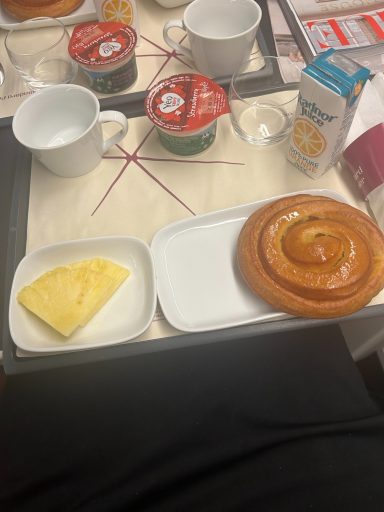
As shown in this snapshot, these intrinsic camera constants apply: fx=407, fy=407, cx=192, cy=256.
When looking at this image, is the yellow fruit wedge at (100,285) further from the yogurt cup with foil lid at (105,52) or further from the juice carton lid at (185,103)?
the yogurt cup with foil lid at (105,52)

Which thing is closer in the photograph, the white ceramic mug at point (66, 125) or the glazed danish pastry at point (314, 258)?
the glazed danish pastry at point (314, 258)

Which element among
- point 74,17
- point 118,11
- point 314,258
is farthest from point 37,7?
point 314,258

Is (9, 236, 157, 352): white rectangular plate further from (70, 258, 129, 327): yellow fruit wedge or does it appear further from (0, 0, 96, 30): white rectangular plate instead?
(0, 0, 96, 30): white rectangular plate

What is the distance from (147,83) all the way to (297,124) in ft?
1.15

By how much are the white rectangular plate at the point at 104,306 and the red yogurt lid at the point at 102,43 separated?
345mm

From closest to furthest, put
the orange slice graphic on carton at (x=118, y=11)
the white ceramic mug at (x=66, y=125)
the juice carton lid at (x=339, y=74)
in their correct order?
1. the juice carton lid at (x=339, y=74)
2. the white ceramic mug at (x=66, y=125)
3. the orange slice graphic on carton at (x=118, y=11)

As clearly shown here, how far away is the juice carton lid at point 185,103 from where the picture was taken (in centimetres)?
67

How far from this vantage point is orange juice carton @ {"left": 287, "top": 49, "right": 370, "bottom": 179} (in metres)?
0.53

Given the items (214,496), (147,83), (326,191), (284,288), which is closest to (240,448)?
(214,496)

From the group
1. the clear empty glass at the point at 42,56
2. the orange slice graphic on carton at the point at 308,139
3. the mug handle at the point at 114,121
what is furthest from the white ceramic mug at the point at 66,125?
the orange slice graphic on carton at the point at 308,139

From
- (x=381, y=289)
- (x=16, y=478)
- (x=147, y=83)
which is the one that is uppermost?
(x=147, y=83)

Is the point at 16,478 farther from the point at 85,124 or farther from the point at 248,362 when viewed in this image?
the point at 85,124

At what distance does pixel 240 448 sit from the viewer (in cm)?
61

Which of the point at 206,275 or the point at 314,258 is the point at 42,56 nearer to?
the point at 206,275
